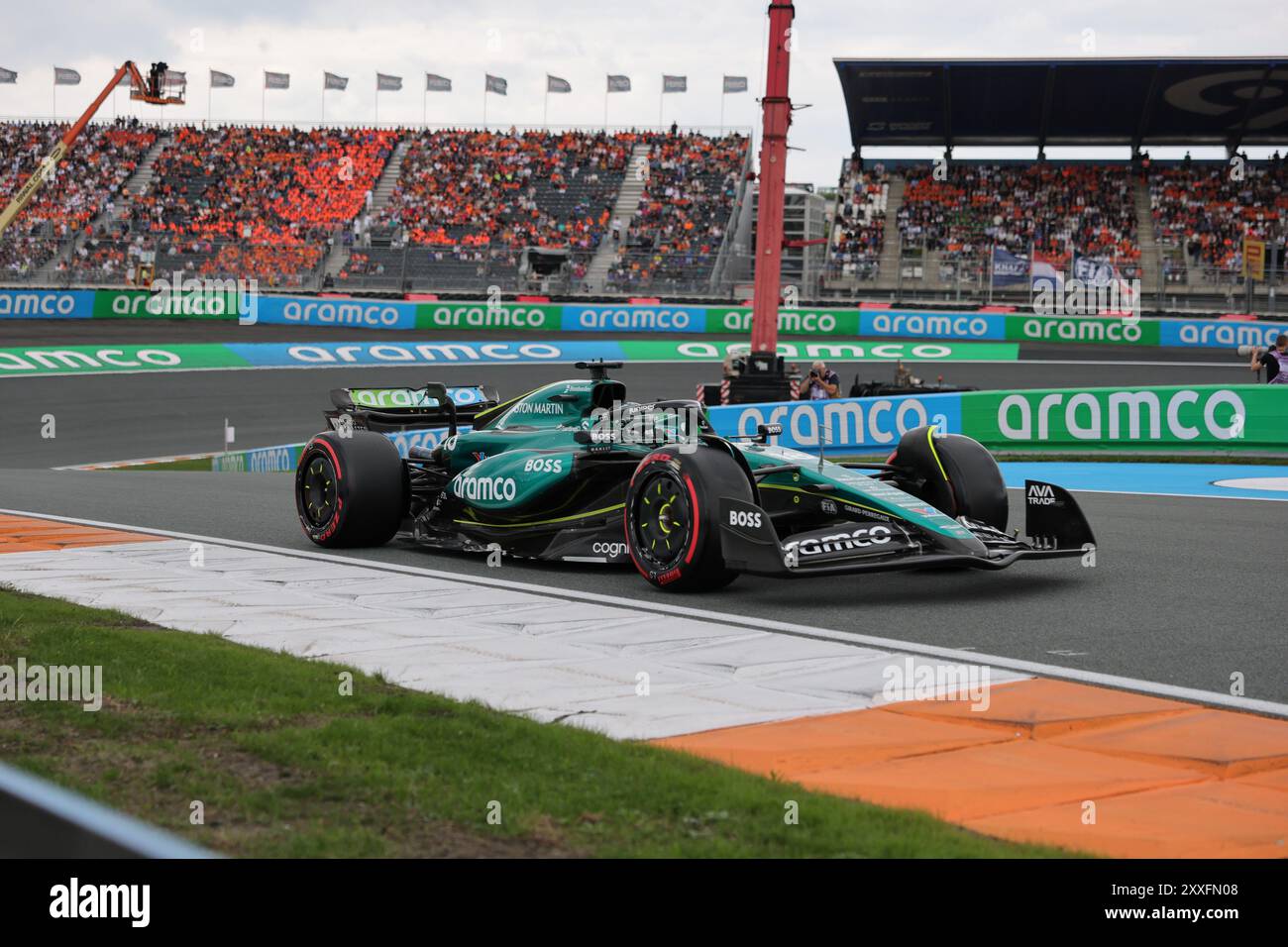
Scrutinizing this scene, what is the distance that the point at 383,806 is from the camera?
12.8ft

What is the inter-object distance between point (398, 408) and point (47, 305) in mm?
31420

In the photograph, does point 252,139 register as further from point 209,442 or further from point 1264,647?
point 1264,647

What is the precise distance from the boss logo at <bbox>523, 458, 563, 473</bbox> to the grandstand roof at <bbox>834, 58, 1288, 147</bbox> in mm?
35006

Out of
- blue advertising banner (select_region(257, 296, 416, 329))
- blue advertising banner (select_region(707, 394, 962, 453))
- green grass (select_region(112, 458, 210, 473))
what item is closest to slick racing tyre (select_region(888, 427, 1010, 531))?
blue advertising banner (select_region(707, 394, 962, 453))

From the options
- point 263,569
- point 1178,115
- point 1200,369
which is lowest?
point 263,569

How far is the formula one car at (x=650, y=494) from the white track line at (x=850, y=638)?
390mm

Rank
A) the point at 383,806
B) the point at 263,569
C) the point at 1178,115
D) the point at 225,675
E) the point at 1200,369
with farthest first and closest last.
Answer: the point at 1178,115 → the point at 1200,369 → the point at 263,569 → the point at 225,675 → the point at 383,806

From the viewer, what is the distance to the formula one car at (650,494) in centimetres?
808

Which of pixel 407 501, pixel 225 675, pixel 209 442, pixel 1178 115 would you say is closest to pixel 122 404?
pixel 209 442

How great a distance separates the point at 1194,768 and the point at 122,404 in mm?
27284

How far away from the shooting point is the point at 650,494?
859 cm

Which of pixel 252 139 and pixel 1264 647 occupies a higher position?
pixel 252 139

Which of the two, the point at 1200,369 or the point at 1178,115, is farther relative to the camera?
the point at 1178,115

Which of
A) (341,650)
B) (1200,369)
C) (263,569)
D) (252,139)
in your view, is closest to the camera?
(341,650)
